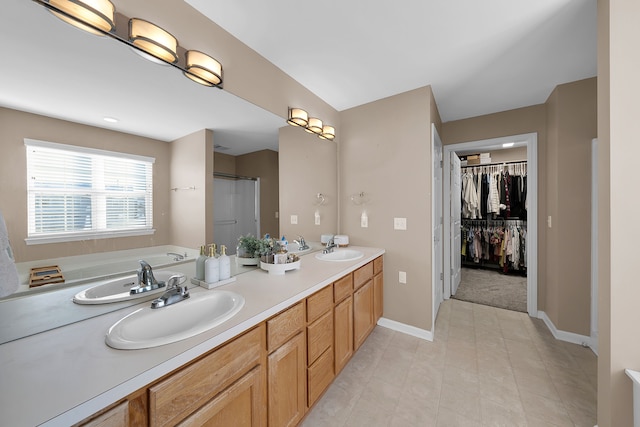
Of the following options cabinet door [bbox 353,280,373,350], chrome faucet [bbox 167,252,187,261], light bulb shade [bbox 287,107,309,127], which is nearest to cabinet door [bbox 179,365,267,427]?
chrome faucet [bbox 167,252,187,261]

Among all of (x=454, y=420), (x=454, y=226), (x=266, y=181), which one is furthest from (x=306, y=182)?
(x=454, y=226)

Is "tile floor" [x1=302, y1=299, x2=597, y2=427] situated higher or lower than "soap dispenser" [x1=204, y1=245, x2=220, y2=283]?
lower

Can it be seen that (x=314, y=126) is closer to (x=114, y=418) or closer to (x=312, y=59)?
(x=312, y=59)

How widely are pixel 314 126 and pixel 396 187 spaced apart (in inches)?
41.6

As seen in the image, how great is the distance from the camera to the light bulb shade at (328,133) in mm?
2554

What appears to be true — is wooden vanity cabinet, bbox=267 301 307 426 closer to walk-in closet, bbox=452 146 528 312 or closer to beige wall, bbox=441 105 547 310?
beige wall, bbox=441 105 547 310

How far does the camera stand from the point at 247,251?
1746mm

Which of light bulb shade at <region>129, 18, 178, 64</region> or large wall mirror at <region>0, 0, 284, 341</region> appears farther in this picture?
light bulb shade at <region>129, 18, 178, 64</region>

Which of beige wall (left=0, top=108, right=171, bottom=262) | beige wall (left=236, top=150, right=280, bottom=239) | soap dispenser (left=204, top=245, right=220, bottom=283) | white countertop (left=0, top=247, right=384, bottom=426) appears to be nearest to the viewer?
white countertop (left=0, top=247, right=384, bottom=426)

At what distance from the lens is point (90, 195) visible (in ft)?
3.40

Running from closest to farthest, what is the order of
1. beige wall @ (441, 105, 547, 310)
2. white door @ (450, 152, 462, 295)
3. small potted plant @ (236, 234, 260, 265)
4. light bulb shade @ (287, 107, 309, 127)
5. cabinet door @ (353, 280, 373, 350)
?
small potted plant @ (236, 234, 260, 265)
cabinet door @ (353, 280, 373, 350)
light bulb shade @ (287, 107, 309, 127)
beige wall @ (441, 105, 547, 310)
white door @ (450, 152, 462, 295)

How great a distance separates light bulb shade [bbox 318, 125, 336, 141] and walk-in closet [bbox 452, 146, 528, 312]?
3.26 metres

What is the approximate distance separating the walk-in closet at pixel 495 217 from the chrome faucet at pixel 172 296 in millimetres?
4178

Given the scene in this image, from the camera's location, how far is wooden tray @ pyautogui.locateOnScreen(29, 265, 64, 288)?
3.04 feet
